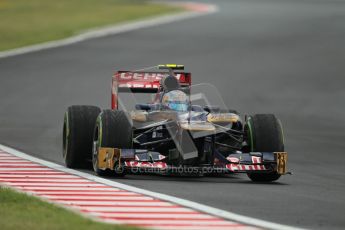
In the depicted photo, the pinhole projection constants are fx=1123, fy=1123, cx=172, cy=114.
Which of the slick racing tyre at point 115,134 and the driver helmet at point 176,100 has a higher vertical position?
the driver helmet at point 176,100

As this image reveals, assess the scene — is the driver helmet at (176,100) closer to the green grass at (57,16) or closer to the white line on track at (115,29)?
the white line on track at (115,29)

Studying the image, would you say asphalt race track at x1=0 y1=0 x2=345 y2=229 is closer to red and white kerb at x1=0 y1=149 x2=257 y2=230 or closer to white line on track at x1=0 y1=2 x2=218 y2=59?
red and white kerb at x1=0 y1=149 x2=257 y2=230

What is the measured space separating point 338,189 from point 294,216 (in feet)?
10.6

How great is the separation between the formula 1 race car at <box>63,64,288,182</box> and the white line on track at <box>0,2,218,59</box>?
72.9 feet

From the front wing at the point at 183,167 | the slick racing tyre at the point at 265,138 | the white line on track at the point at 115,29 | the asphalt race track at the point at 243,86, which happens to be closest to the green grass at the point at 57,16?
the white line on track at the point at 115,29

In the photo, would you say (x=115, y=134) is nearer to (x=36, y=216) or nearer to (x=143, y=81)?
(x=143, y=81)

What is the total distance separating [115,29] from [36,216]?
3892cm

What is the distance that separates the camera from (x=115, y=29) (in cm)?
5000

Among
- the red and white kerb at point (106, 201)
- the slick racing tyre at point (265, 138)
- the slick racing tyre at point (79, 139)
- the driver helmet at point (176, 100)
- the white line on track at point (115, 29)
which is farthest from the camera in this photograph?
the white line on track at point (115, 29)

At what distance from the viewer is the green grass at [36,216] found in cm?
1073

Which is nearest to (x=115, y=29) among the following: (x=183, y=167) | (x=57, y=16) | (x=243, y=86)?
(x=57, y=16)

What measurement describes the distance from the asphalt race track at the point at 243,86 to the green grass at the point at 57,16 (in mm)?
2800

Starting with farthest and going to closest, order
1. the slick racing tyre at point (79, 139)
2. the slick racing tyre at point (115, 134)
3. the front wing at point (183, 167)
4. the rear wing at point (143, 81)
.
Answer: the rear wing at point (143, 81) → the slick racing tyre at point (79, 139) → the slick racing tyre at point (115, 134) → the front wing at point (183, 167)

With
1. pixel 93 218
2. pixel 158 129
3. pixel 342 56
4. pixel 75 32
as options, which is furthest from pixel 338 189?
pixel 75 32
